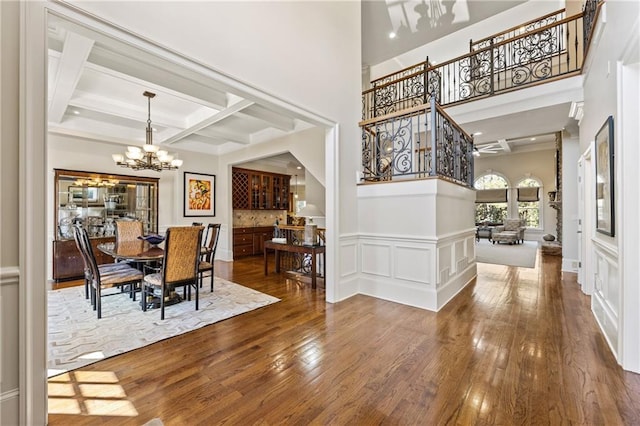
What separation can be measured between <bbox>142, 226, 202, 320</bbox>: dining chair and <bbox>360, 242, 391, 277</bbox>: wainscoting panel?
2.31 metres

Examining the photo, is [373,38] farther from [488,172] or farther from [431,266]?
[488,172]

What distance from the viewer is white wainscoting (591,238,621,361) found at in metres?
2.32

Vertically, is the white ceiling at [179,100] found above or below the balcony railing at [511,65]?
below

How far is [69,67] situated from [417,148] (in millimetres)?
4489

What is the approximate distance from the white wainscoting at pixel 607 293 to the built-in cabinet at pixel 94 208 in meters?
6.85

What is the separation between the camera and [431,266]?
11.2 ft

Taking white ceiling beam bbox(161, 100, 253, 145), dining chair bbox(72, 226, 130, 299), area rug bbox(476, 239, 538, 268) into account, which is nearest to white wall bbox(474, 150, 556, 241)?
area rug bbox(476, 239, 538, 268)

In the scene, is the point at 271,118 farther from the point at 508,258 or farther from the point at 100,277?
the point at 508,258

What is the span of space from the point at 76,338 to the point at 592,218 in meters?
6.20

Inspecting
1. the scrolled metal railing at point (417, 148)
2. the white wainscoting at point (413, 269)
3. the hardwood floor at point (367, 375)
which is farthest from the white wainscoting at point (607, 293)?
the scrolled metal railing at point (417, 148)

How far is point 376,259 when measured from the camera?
157 inches

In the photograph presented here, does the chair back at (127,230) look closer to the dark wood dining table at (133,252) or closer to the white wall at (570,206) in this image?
the dark wood dining table at (133,252)

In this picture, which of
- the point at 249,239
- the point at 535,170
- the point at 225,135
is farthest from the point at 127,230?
the point at 535,170

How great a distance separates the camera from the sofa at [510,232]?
9.98m
